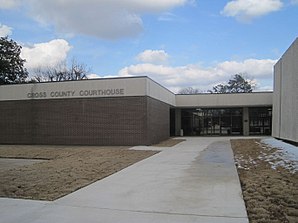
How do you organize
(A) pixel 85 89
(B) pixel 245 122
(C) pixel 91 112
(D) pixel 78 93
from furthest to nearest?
(B) pixel 245 122 < (D) pixel 78 93 < (A) pixel 85 89 < (C) pixel 91 112

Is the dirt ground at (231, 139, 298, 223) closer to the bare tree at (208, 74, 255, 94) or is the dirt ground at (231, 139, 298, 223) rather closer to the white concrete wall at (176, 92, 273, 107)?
the white concrete wall at (176, 92, 273, 107)

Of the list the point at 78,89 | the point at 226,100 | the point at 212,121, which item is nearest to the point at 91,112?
the point at 78,89

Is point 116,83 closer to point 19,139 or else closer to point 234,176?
point 19,139

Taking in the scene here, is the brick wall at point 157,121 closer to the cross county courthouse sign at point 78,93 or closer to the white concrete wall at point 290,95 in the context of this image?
the cross county courthouse sign at point 78,93

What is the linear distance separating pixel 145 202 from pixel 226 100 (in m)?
31.6

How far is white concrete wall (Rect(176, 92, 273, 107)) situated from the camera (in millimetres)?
36750

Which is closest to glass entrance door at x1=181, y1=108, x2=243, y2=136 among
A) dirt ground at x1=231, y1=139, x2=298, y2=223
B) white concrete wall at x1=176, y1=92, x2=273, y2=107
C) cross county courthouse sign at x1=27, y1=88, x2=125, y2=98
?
white concrete wall at x1=176, y1=92, x2=273, y2=107

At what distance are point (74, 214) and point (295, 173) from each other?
769cm

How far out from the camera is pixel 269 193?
316 inches

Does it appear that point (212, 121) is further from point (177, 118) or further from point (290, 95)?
point (290, 95)

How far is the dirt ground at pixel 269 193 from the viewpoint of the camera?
20.2ft

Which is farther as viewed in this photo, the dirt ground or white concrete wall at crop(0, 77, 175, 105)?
white concrete wall at crop(0, 77, 175, 105)

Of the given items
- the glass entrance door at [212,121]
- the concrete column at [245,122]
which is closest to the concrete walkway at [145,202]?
the concrete column at [245,122]

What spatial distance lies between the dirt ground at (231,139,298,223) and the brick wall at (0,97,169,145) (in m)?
12.3
